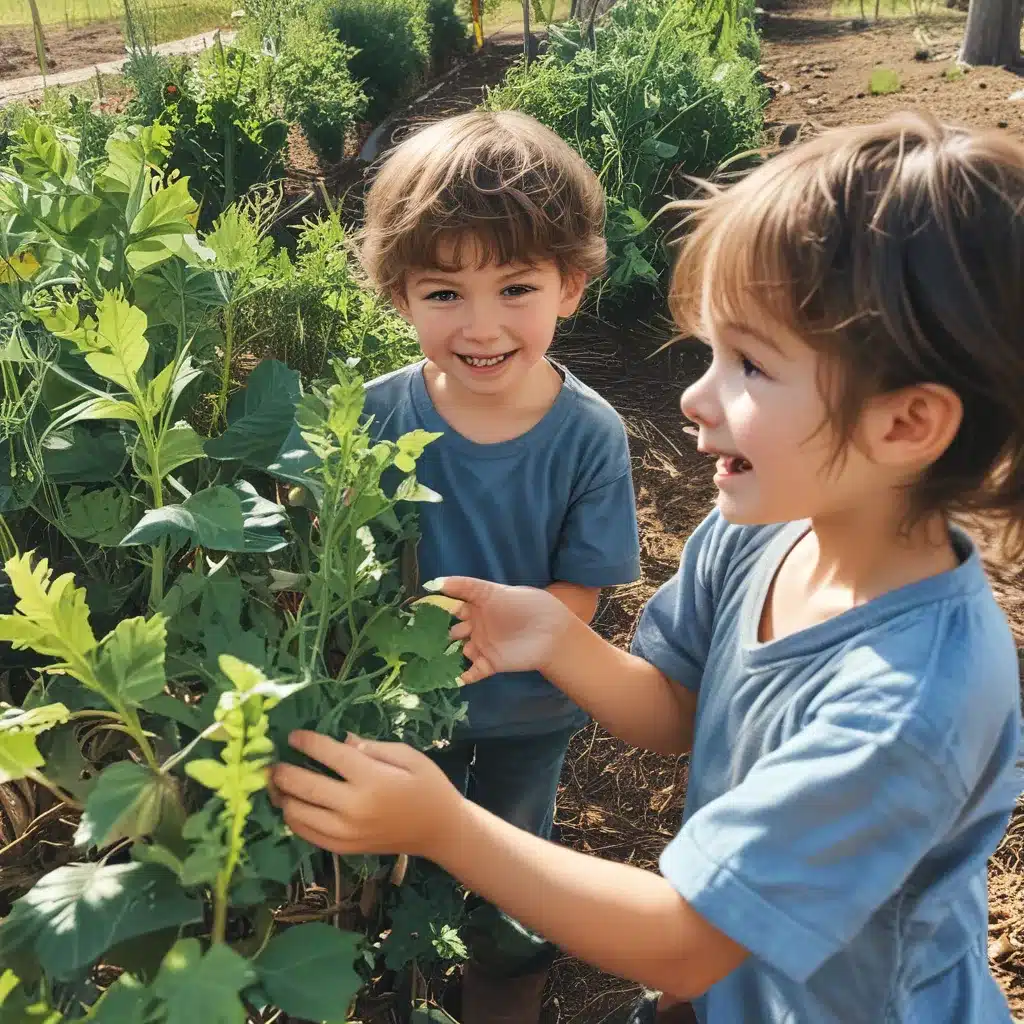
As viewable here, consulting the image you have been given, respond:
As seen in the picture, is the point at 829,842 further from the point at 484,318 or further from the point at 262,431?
the point at 484,318

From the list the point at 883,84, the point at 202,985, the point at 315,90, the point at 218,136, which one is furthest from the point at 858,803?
the point at 883,84

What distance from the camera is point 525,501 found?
4.92 feet

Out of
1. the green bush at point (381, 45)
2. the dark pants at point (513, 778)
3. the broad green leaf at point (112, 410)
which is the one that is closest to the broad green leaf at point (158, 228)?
the broad green leaf at point (112, 410)

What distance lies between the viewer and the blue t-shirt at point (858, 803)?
92 cm

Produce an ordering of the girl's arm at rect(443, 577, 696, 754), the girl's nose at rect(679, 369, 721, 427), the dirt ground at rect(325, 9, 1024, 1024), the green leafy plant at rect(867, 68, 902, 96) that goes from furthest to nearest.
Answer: the green leafy plant at rect(867, 68, 902, 96)
the dirt ground at rect(325, 9, 1024, 1024)
the girl's arm at rect(443, 577, 696, 754)
the girl's nose at rect(679, 369, 721, 427)

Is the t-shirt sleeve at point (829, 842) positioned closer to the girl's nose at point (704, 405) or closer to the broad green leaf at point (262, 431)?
the girl's nose at point (704, 405)

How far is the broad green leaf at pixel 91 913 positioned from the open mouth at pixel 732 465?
0.60 meters

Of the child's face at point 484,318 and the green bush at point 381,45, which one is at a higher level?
the child's face at point 484,318

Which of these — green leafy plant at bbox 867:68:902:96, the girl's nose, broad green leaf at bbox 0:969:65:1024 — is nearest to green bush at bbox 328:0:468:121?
green leafy plant at bbox 867:68:902:96

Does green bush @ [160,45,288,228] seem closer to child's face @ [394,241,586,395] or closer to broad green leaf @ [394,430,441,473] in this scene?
child's face @ [394,241,586,395]

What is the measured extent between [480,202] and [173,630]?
0.72 metres

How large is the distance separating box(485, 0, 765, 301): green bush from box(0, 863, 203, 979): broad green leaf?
9.73ft

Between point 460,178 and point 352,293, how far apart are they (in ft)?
4.30

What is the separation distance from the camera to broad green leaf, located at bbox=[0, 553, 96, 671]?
27.1 inches
